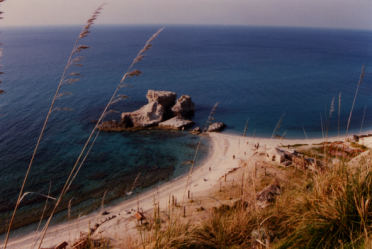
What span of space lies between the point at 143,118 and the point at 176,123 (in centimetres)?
546

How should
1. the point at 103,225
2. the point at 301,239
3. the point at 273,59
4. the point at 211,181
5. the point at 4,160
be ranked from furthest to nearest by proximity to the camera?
the point at 273,59
the point at 4,160
the point at 211,181
the point at 103,225
the point at 301,239

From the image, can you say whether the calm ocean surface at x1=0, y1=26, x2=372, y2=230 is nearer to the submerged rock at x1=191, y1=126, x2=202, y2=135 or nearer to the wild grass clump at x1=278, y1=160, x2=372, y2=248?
the submerged rock at x1=191, y1=126, x2=202, y2=135

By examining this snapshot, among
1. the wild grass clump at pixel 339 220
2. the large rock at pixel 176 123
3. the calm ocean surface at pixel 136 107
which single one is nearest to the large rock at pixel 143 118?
the large rock at pixel 176 123

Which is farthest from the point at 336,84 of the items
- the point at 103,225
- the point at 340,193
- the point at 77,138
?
the point at 340,193

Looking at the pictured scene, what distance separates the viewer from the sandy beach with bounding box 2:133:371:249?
54.8 ft

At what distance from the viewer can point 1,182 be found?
2458cm

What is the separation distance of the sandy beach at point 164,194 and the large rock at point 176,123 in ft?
14.2

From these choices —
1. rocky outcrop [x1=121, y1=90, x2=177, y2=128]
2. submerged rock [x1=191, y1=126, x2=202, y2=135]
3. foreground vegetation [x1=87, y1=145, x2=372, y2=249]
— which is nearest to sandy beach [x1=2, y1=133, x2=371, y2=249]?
submerged rock [x1=191, y1=126, x2=202, y2=135]

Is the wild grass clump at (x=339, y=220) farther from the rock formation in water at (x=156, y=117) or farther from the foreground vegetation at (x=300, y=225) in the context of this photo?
the rock formation in water at (x=156, y=117)

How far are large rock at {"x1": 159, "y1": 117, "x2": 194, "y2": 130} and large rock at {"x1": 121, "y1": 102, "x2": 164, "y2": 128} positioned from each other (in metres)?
1.31

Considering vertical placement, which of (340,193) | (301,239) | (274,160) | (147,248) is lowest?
(274,160)

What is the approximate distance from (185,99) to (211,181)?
22.6 meters

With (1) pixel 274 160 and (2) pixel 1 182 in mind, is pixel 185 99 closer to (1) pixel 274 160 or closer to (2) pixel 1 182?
(1) pixel 274 160

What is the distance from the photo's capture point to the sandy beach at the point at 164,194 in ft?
54.8
